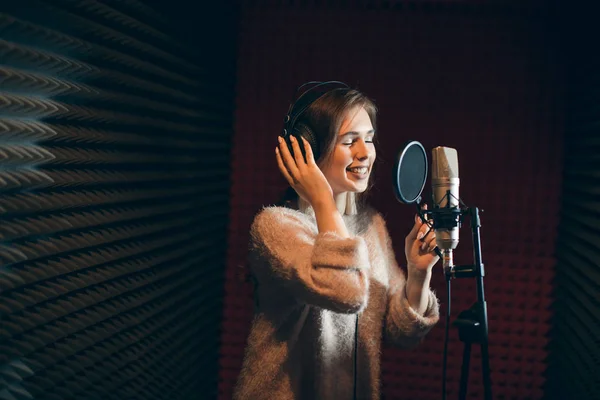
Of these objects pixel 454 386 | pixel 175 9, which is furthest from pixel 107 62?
pixel 454 386

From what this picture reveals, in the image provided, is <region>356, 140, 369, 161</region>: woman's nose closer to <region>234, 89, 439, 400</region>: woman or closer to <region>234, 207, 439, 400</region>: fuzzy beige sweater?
<region>234, 89, 439, 400</region>: woman

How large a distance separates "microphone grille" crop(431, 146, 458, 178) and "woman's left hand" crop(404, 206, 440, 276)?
0.94 ft

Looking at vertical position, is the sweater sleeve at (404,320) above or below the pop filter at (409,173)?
below

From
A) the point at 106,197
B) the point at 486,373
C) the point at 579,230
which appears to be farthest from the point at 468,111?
the point at 106,197

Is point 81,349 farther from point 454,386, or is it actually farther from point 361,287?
point 454,386

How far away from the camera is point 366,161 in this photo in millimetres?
1646

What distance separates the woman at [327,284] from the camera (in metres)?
1.41

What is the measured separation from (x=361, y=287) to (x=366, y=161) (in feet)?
1.36

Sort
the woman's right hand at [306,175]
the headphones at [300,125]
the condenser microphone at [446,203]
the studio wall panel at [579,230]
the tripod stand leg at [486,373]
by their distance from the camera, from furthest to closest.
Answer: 1. the studio wall panel at [579,230]
2. the headphones at [300,125]
3. the woman's right hand at [306,175]
4. the condenser microphone at [446,203]
5. the tripod stand leg at [486,373]

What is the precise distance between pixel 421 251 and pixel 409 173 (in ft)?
1.17

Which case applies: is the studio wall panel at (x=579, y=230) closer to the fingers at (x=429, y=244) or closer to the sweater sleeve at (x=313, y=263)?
the fingers at (x=429, y=244)

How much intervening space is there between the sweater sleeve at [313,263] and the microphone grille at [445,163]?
266 millimetres

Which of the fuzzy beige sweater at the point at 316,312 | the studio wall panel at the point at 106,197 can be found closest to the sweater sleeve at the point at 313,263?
the fuzzy beige sweater at the point at 316,312

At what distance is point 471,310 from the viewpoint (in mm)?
1263
